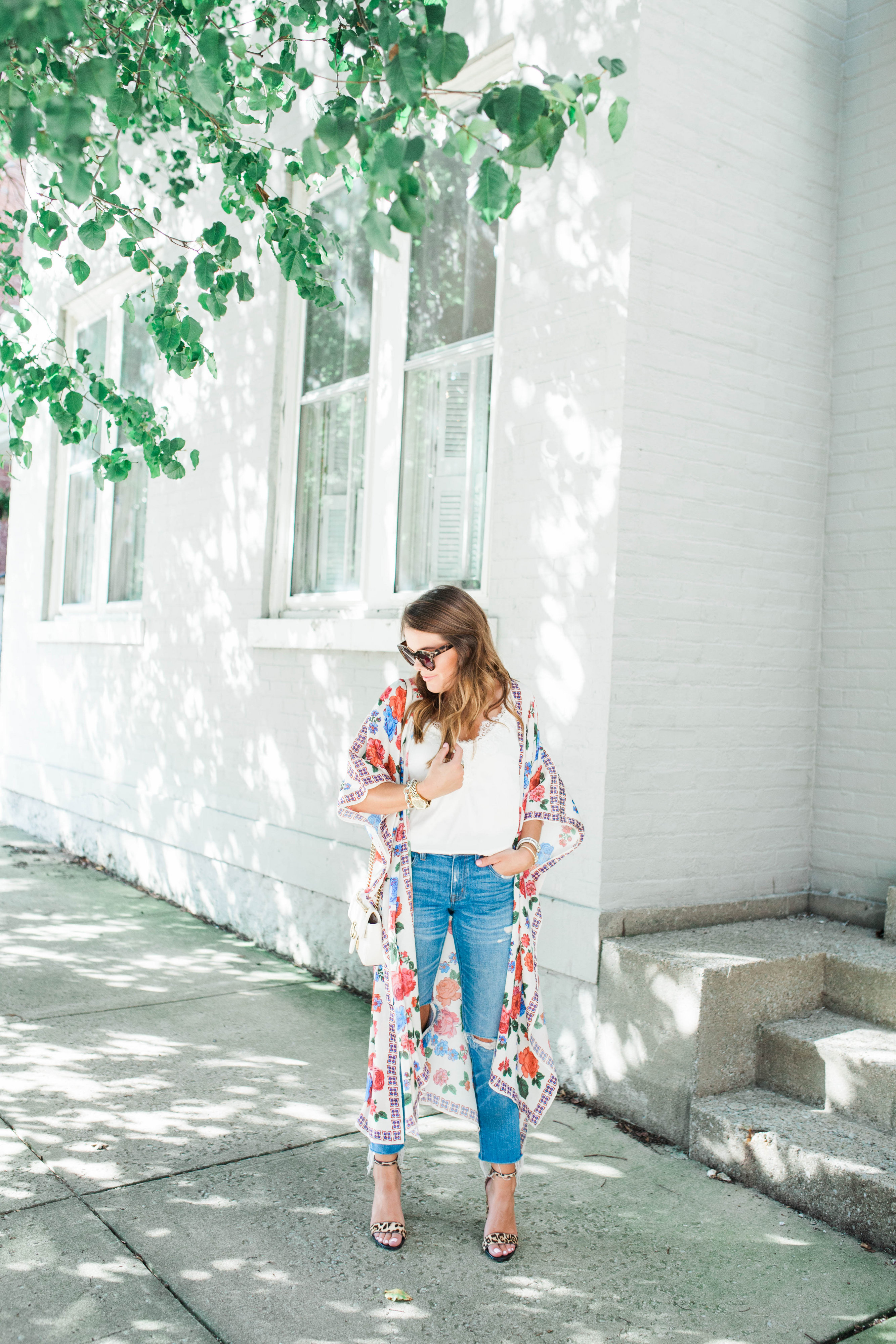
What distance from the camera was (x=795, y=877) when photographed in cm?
481

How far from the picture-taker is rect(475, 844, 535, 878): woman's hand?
3.04 m

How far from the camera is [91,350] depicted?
9195mm

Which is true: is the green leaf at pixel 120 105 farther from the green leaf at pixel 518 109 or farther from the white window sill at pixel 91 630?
the white window sill at pixel 91 630

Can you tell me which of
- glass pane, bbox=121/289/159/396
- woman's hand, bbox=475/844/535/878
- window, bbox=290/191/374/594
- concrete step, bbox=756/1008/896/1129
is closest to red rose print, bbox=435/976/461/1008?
woman's hand, bbox=475/844/535/878

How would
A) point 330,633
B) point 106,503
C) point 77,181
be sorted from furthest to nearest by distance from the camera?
point 106,503 → point 330,633 → point 77,181

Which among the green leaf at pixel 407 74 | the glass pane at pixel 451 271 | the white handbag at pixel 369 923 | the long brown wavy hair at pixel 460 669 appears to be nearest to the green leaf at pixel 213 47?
the green leaf at pixel 407 74

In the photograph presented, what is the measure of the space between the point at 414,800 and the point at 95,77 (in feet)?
5.90

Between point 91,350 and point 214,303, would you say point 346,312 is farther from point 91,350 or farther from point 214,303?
point 91,350

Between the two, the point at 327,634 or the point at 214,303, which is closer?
the point at 214,303

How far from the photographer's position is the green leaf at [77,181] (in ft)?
7.78

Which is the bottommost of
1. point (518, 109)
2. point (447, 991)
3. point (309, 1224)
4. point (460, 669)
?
point (309, 1224)

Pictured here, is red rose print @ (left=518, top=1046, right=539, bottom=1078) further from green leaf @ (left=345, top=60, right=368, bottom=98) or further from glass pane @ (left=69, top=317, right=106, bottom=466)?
glass pane @ (left=69, top=317, right=106, bottom=466)


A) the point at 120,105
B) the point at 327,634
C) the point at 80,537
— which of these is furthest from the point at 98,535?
the point at 120,105

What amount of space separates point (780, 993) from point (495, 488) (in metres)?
2.24
